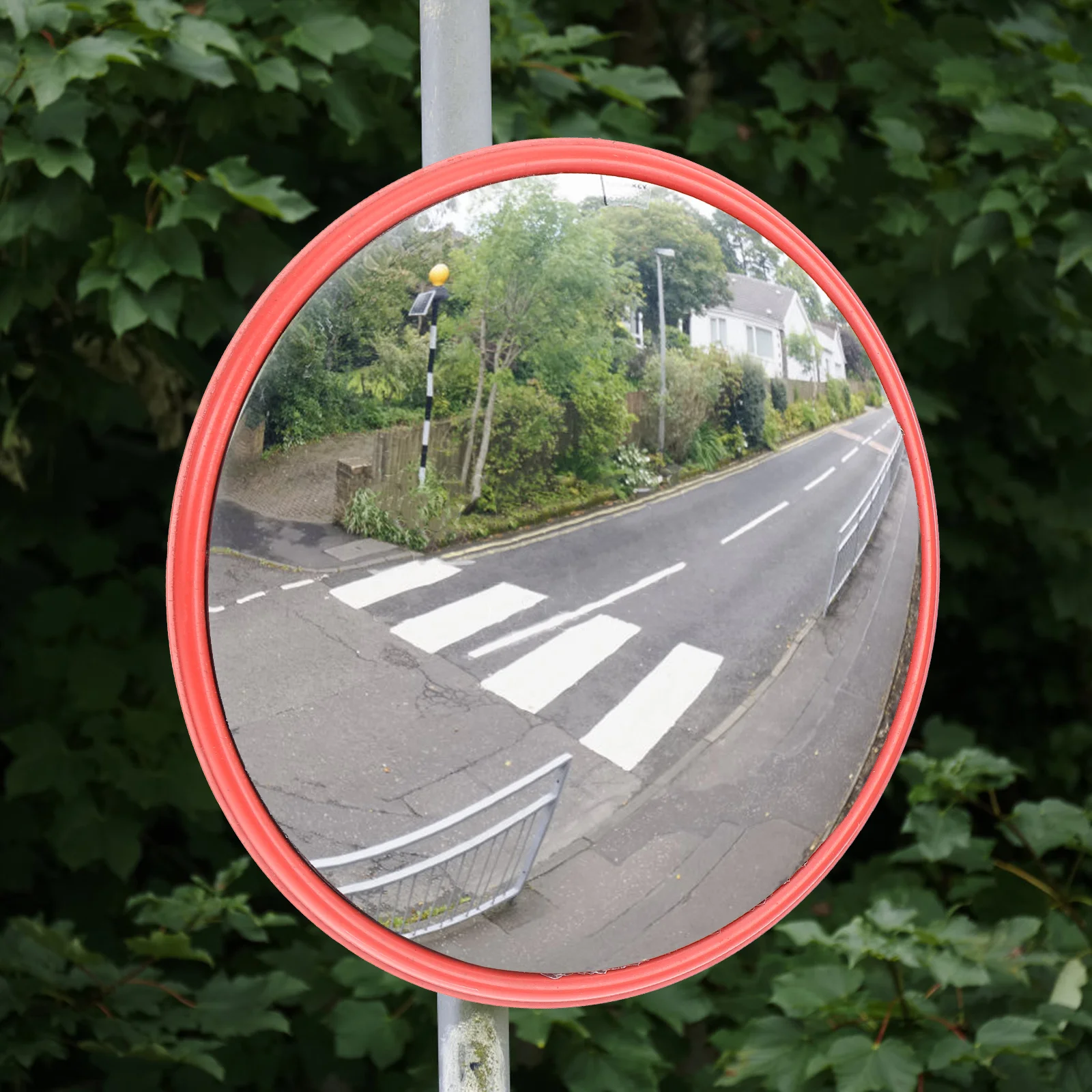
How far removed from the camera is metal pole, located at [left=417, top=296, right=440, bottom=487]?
0.66 metres

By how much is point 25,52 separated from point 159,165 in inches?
12.4

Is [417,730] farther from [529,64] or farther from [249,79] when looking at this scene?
[529,64]

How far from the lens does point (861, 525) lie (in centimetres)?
75

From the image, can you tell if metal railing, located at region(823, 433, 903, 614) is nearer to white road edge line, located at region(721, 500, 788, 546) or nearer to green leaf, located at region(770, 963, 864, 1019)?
white road edge line, located at region(721, 500, 788, 546)

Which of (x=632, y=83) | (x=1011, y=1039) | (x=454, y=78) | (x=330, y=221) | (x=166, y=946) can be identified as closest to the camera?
(x=454, y=78)

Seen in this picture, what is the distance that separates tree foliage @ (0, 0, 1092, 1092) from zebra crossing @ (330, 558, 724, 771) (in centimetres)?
112

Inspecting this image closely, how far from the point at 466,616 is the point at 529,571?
5 centimetres

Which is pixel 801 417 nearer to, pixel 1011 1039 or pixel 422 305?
pixel 422 305

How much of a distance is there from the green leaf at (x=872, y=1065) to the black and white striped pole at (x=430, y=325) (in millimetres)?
1247

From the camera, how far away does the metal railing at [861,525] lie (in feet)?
2.40

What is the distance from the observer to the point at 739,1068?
168 centimetres

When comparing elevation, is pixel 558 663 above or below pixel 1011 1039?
above

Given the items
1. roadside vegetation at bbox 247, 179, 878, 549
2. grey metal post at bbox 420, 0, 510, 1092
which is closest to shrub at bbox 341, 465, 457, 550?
roadside vegetation at bbox 247, 179, 878, 549

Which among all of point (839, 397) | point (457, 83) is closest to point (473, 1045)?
point (839, 397)
